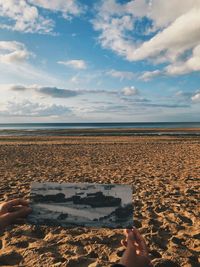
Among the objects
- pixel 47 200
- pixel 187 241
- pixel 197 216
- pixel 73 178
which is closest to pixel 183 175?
pixel 73 178

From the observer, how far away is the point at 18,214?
2.96 m

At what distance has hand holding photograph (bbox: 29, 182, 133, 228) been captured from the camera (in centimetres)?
305

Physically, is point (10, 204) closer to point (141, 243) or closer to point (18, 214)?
point (18, 214)

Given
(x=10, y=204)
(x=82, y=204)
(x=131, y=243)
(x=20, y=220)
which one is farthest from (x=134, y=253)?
(x=10, y=204)

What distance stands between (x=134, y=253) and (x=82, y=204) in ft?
2.26

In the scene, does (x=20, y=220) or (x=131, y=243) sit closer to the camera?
(x=131, y=243)

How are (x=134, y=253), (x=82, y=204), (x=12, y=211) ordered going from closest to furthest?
(x=134, y=253) → (x=12, y=211) → (x=82, y=204)

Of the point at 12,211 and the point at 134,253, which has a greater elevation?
the point at 12,211

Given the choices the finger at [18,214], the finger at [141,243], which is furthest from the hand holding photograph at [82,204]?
the finger at [141,243]

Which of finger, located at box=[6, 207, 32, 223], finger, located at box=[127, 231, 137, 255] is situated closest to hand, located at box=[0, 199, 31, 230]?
finger, located at box=[6, 207, 32, 223]

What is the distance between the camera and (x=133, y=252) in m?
2.80

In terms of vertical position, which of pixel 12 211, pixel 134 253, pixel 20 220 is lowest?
pixel 134 253

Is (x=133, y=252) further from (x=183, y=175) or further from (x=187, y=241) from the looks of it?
(x=183, y=175)

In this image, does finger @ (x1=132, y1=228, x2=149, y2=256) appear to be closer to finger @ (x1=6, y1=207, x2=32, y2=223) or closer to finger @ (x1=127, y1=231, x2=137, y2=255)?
finger @ (x1=127, y1=231, x2=137, y2=255)
